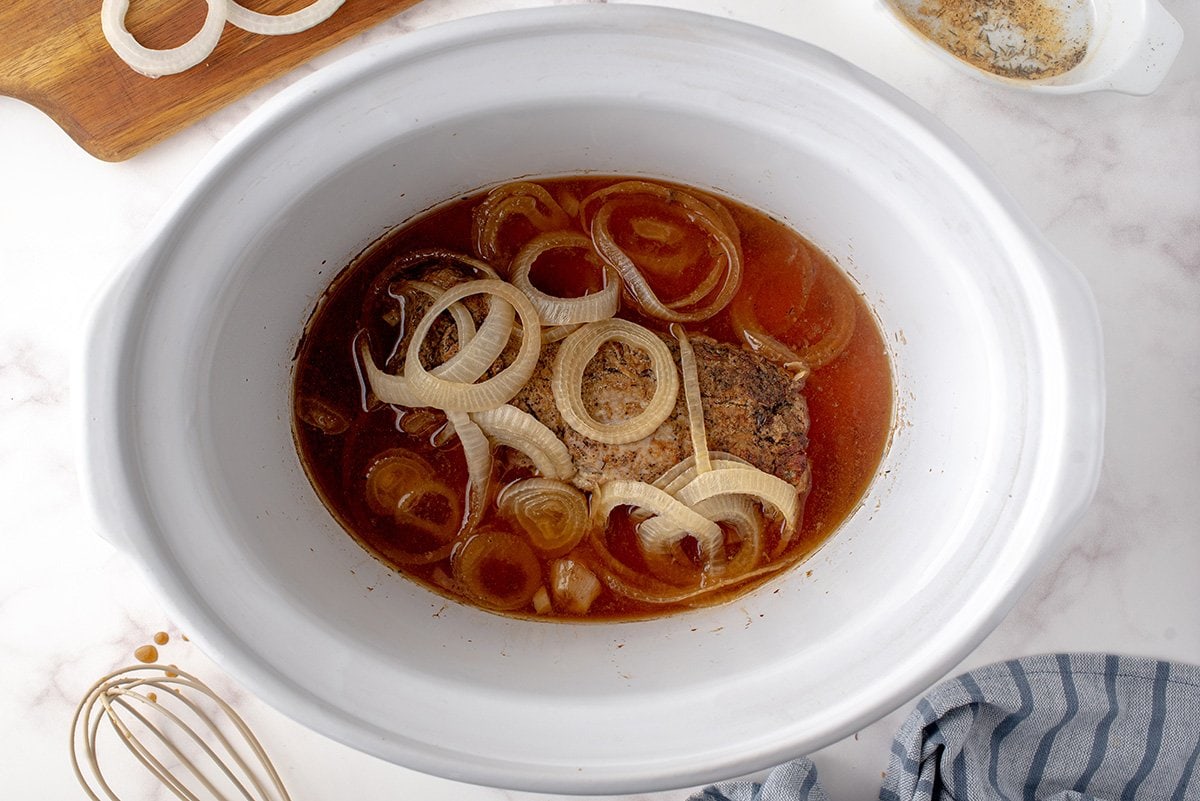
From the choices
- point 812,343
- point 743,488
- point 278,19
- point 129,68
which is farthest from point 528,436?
point 129,68

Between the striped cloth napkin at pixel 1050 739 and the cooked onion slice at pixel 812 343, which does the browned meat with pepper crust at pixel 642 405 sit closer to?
the cooked onion slice at pixel 812 343

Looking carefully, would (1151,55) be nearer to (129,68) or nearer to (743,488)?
(743,488)

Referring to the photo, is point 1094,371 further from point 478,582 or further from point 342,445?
point 342,445

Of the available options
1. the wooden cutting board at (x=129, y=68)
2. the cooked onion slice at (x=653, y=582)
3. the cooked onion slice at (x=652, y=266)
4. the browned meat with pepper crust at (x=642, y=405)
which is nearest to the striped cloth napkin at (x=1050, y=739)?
the cooked onion slice at (x=653, y=582)

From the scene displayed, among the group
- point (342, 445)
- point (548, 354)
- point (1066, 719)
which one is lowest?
point (1066, 719)

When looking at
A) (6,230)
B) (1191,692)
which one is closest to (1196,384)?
(1191,692)

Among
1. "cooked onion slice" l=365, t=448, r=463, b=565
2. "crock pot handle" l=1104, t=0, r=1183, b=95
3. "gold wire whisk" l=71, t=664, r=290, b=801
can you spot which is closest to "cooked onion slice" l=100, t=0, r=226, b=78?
"cooked onion slice" l=365, t=448, r=463, b=565

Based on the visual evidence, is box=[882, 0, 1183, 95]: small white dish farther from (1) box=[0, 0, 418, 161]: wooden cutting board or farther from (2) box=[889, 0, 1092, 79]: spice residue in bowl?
(1) box=[0, 0, 418, 161]: wooden cutting board
